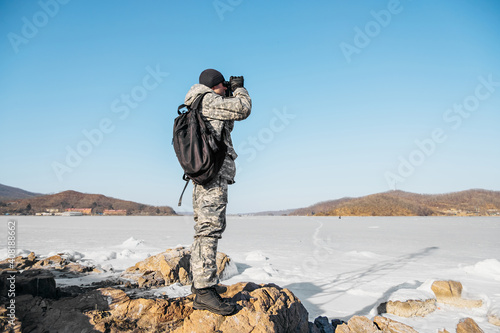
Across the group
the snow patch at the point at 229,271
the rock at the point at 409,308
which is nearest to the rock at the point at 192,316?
the rock at the point at 409,308

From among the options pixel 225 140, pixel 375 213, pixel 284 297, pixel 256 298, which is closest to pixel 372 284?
pixel 284 297

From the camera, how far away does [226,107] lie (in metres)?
2.38

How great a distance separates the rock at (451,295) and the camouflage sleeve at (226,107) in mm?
4080

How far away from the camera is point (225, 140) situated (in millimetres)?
2441

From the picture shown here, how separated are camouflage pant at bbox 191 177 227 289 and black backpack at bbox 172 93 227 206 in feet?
0.36

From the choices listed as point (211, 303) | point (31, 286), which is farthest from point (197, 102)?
point (31, 286)

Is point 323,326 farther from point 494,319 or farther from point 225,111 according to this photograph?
point 225,111

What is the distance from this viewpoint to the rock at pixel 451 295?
4340mm

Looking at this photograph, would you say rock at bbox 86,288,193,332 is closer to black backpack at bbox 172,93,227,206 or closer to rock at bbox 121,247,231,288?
black backpack at bbox 172,93,227,206

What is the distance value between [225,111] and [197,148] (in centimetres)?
39

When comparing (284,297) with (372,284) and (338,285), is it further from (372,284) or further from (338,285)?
(372,284)

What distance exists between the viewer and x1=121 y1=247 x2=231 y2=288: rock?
4816mm

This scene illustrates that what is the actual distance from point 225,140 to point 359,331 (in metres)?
2.25

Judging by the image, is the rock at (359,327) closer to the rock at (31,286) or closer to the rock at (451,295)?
the rock at (451,295)
